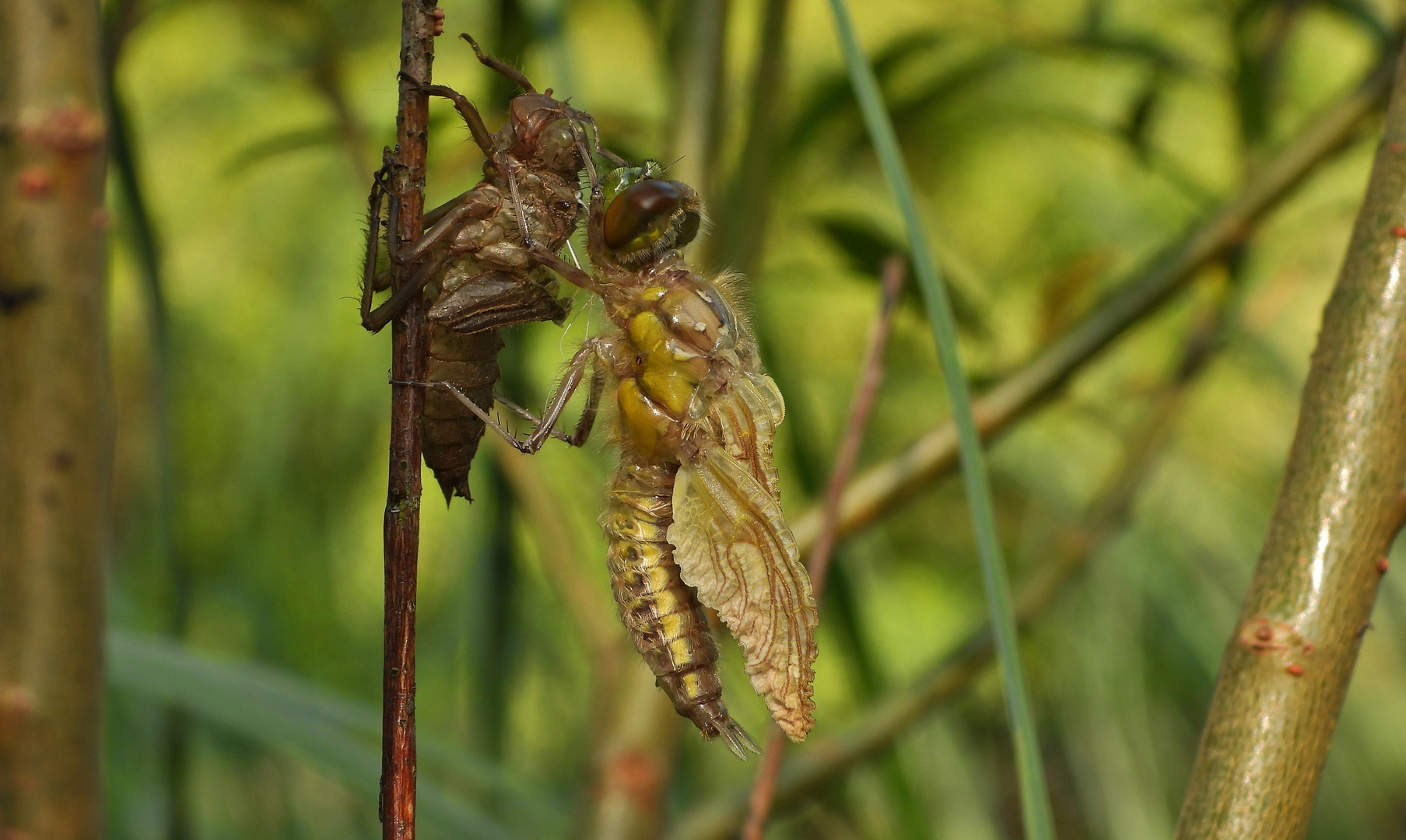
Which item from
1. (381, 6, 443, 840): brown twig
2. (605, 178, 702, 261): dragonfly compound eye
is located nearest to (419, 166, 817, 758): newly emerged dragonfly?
(605, 178, 702, 261): dragonfly compound eye

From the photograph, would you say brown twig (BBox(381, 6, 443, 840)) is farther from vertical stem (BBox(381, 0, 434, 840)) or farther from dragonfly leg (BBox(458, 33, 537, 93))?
dragonfly leg (BBox(458, 33, 537, 93))

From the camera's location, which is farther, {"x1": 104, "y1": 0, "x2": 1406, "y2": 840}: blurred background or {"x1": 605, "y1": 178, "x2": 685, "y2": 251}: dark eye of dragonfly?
{"x1": 104, "y1": 0, "x2": 1406, "y2": 840}: blurred background

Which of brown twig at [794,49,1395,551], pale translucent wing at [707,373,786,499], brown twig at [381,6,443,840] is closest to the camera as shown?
brown twig at [381,6,443,840]

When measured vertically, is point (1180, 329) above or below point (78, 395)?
above

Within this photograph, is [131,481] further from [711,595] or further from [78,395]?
[711,595]

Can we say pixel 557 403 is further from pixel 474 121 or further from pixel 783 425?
pixel 783 425

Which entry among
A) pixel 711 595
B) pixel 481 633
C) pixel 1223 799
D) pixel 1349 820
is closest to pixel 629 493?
pixel 711 595

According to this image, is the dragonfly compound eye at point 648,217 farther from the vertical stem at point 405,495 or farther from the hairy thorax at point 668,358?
the vertical stem at point 405,495
